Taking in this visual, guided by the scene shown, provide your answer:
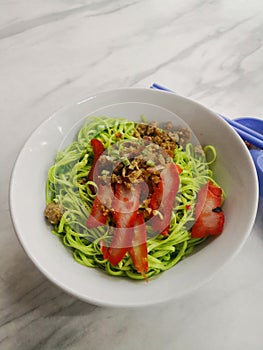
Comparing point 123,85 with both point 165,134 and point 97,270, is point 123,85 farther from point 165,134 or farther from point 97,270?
point 97,270

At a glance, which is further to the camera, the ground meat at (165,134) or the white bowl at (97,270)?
the ground meat at (165,134)

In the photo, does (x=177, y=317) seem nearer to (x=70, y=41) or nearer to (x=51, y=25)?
(x=70, y=41)

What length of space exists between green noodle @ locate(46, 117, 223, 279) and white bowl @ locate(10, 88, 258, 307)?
0.10ft

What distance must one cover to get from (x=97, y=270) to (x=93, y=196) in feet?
0.77

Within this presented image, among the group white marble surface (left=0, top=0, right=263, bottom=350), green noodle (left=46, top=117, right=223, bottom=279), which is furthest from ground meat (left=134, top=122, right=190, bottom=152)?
white marble surface (left=0, top=0, right=263, bottom=350)

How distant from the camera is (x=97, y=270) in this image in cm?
125

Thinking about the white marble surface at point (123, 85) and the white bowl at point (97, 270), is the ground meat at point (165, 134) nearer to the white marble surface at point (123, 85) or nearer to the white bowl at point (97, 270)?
the white bowl at point (97, 270)

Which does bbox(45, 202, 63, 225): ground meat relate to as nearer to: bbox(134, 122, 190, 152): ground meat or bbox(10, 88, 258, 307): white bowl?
bbox(10, 88, 258, 307): white bowl

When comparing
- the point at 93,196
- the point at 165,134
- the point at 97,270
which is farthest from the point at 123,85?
the point at 97,270

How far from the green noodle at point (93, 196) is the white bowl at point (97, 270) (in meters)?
0.03

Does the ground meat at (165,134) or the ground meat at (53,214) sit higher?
the ground meat at (165,134)

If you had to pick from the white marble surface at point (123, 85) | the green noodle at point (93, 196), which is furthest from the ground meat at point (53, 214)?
the white marble surface at point (123, 85)

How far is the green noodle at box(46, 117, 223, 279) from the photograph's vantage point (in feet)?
4.15

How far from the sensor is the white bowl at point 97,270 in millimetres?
1117
